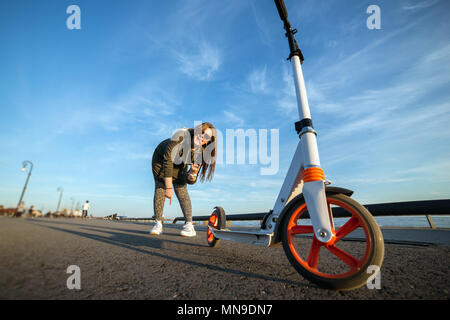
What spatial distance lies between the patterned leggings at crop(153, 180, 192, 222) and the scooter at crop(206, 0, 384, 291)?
6.08 feet

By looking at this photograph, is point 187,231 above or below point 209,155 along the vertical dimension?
below

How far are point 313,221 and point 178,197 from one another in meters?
2.92

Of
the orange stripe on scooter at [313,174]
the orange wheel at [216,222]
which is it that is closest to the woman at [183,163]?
the orange wheel at [216,222]

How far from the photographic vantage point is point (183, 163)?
3.61 m

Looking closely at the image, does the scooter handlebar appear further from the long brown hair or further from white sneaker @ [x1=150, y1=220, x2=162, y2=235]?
white sneaker @ [x1=150, y1=220, x2=162, y2=235]

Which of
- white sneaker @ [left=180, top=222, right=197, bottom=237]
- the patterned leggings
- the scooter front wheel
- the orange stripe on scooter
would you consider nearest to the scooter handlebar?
the orange stripe on scooter

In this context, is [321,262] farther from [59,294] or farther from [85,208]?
[85,208]

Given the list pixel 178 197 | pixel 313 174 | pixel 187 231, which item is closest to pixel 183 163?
pixel 178 197

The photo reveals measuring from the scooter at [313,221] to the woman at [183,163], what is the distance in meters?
1.76

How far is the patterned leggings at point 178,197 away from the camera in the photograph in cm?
371

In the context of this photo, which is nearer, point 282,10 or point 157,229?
point 282,10

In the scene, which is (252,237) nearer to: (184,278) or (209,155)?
(184,278)

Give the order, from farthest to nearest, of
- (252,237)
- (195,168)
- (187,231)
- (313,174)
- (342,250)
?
(187,231) → (195,168) → (252,237) → (313,174) → (342,250)
